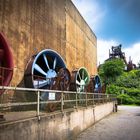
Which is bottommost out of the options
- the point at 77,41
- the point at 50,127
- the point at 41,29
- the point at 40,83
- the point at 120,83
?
the point at 50,127

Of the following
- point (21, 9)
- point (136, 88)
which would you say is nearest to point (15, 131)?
point (21, 9)

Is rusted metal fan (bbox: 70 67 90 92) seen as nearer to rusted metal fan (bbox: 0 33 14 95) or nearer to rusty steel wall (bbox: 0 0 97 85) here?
rusty steel wall (bbox: 0 0 97 85)

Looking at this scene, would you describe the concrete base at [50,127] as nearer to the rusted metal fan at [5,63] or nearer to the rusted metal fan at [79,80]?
the rusted metal fan at [5,63]

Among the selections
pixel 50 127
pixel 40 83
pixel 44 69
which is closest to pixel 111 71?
pixel 44 69

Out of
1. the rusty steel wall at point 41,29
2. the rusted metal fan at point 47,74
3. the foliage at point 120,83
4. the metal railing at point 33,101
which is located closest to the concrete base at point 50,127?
the metal railing at point 33,101

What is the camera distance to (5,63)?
880 centimetres

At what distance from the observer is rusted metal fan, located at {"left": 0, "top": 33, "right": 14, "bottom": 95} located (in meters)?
8.34

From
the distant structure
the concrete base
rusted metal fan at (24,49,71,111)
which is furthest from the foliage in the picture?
the concrete base

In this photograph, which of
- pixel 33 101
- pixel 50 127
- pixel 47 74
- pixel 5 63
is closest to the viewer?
pixel 33 101

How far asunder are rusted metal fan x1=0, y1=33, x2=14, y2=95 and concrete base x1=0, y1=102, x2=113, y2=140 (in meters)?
2.12

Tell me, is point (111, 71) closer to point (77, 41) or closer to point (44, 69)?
point (77, 41)

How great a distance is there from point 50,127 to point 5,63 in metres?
2.99

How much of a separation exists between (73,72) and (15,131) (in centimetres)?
1136

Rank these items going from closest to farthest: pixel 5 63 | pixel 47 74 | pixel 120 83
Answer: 1. pixel 5 63
2. pixel 47 74
3. pixel 120 83
